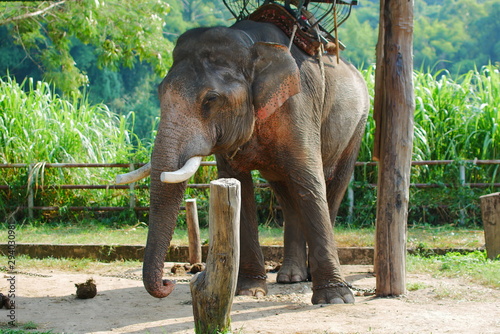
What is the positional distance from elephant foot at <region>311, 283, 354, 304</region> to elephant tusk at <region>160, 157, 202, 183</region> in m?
1.52

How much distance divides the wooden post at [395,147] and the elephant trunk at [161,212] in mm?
1799

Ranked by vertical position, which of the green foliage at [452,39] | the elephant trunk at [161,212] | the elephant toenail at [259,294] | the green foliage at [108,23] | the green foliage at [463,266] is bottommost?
the elephant toenail at [259,294]

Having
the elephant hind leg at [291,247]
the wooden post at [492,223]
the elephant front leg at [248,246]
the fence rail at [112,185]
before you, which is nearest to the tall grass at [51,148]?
the fence rail at [112,185]

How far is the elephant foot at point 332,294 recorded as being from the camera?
5508mm

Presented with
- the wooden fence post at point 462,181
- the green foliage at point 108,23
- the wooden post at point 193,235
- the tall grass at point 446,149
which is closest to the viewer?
the wooden post at point 193,235

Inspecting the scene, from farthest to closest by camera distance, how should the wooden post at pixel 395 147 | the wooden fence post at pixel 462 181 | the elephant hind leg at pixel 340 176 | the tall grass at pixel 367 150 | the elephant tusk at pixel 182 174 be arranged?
the tall grass at pixel 367 150 → the wooden fence post at pixel 462 181 → the elephant hind leg at pixel 340 176 → the wooden post at pixel 395 147 → the elephant tusk at pixel 182 174

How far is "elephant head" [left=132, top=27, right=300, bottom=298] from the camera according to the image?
15.7 ft

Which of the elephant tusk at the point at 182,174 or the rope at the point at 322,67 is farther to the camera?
the rope at the point at 322,67

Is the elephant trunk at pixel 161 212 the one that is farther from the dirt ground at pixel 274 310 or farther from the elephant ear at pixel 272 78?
the elephant ear at pixel 272 78

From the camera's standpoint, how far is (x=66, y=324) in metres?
4.80

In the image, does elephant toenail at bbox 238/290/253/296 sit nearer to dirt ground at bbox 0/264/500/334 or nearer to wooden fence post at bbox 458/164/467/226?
dirt ground at bbox 0/264/500/334

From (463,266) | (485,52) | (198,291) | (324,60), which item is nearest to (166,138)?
(198,291)

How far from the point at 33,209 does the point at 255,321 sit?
273 inches

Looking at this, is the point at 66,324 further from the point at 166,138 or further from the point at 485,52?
the point at 485,52
